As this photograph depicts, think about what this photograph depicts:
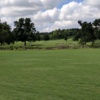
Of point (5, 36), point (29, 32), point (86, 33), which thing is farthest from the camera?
point (29, 32)

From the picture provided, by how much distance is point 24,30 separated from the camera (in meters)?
118

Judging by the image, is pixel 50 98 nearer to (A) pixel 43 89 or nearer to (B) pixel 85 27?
(A) pixel 43 89

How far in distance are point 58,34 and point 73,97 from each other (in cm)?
15801

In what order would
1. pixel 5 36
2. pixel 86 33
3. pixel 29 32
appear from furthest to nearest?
pixel 29 32 → pixel 86 33 → pixel 5 36

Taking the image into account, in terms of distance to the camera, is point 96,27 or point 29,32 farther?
point 29,32

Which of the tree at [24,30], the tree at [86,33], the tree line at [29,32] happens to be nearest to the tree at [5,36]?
the tree line at [29,32]

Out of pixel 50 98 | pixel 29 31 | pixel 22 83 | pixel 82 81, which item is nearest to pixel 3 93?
pixel 50 98

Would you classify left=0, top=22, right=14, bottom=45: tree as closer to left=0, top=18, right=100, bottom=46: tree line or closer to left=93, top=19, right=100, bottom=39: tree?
left=0, top=18, right=100, bottom=46: tree line

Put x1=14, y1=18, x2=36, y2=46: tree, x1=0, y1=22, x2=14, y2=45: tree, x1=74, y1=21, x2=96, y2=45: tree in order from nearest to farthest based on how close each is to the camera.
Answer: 1. x1=0, y1=22, x2=14, y2=45: tree
2. x1=74, y1=21, x2=96, y2=45: tree
3. x1=14, y1=18, x2=36, y2=46: tree

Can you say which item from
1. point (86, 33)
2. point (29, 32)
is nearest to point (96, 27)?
point (86, 33)

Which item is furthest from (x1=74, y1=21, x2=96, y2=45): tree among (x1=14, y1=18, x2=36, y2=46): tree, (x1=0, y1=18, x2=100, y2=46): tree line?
(x1=14, y1=18, x2=36, y2=46): tree

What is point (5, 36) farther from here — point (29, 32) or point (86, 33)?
point (86, 33)

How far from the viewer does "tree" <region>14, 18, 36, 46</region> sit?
116 m

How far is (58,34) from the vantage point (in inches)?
6688
